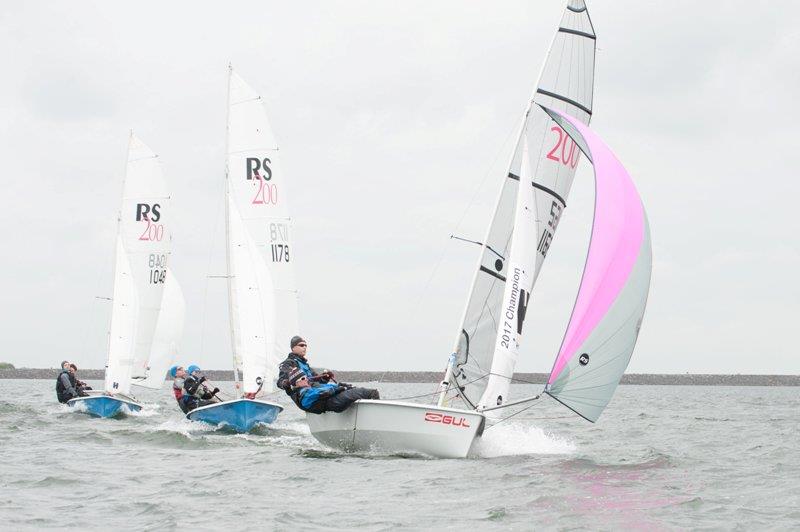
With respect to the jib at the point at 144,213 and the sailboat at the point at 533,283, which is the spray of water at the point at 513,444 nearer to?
the sailboat at the point at 533,283

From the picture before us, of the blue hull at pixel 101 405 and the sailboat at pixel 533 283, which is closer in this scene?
the sailboat at pixel 533 283

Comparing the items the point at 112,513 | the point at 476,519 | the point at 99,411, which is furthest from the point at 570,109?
the point at 99,411

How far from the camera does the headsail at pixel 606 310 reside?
12.4 metres

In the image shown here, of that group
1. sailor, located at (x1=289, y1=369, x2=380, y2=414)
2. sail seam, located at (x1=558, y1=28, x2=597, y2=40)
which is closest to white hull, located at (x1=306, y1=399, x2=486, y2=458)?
sailor, located at (x1=289, y1=369, x2=380, y2=414)

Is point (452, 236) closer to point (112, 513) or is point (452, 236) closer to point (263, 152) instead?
point (112, 513)

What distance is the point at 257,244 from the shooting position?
68.4 ft

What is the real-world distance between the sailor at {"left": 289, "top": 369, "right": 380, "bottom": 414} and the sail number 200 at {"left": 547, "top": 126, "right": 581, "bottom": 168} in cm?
430

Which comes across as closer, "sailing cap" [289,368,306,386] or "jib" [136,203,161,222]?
"sailing cap" [289,368,306,386]

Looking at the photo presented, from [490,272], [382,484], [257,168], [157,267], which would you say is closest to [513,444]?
[490,272]

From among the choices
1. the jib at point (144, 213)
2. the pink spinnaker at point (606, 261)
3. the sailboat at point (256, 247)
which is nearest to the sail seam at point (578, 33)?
the pink spinnaker at point (606, 261)

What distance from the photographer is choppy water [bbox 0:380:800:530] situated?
377 inches

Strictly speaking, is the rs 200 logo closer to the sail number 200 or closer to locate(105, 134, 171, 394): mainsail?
locate(105, 134, 171, 394): mainsail

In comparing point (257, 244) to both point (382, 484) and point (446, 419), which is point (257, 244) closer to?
point (446, 419)

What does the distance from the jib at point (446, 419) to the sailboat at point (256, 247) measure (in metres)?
7.93
